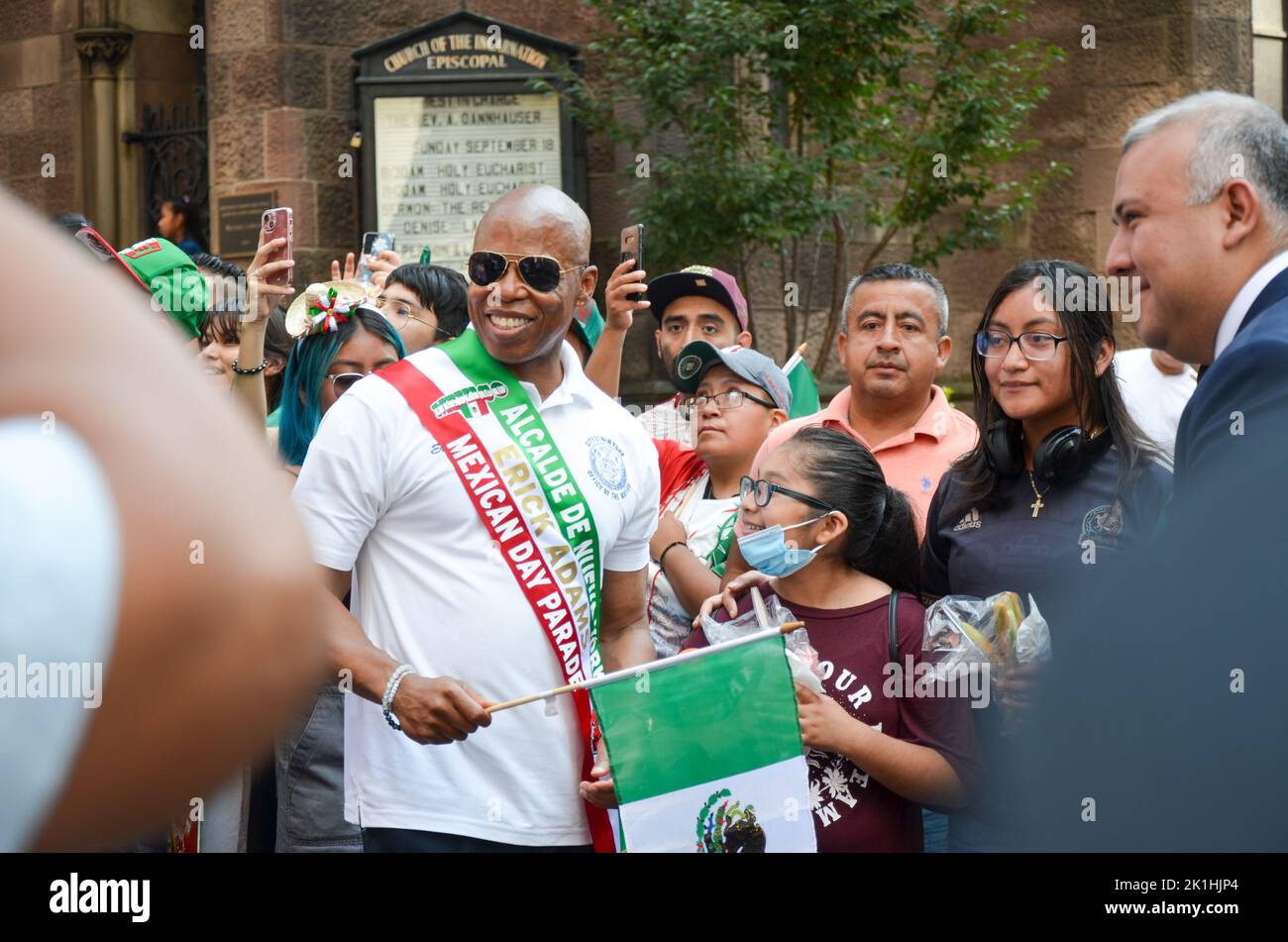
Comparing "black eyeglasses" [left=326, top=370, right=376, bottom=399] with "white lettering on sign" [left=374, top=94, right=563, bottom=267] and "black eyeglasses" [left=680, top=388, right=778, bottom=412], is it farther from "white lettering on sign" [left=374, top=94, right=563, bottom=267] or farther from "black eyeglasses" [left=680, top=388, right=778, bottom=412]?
"white lettering on sign" [left=374, top=94, right=563, bottom=267]

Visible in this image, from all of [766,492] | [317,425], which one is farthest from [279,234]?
[766,492]

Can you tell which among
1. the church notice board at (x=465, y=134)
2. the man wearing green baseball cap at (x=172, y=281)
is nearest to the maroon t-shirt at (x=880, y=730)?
the man wearing green baseball cap at (x=172, y=281)

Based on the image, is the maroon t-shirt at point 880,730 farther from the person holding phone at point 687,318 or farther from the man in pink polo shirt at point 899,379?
the person holding phone at point 687,318

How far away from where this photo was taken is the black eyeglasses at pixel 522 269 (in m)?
3.85

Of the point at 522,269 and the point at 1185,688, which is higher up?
the point at 522,269

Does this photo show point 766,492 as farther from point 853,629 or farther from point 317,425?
point 317,425

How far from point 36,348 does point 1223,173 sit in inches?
96.8

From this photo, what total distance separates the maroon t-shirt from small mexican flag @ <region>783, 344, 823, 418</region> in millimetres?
2193

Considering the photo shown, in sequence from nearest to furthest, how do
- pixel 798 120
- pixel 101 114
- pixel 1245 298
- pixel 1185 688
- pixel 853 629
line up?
pixel 1185 688 < pixel 1245 298 < pixel 853 629 < pixel 798 120 < pixel 101 114

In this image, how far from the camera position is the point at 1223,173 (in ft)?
8.81

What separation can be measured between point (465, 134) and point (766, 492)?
6.25 metres

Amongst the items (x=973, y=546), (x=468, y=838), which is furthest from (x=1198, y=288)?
(x=468, y=838)

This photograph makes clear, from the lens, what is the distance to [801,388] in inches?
235
